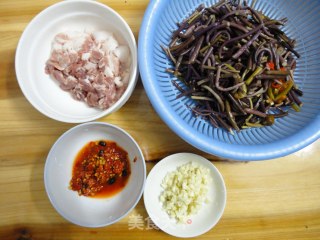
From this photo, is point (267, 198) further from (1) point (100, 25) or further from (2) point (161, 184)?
(1) point (100, 25)

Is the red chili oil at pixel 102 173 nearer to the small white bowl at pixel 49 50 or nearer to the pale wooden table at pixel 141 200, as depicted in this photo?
the pale wooden table at pixel 141 200

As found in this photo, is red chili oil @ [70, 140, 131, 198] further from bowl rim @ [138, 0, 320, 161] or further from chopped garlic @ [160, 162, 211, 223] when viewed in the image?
bowl rim @ [138, 0, 320, 161]

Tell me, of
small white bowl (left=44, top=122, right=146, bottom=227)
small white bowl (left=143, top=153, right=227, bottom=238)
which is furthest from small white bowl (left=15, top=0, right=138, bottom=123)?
small white bowl (left=143, top=153, right=227, bottom=238)

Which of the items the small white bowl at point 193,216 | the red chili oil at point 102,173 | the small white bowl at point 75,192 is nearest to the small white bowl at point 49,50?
the small white bowl at point 75,192

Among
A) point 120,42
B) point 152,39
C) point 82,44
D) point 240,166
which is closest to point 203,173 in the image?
point 240,166

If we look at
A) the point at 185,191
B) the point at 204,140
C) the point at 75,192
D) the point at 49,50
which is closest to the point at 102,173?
the point at 75,192

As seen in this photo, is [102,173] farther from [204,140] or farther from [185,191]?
[204,140]
